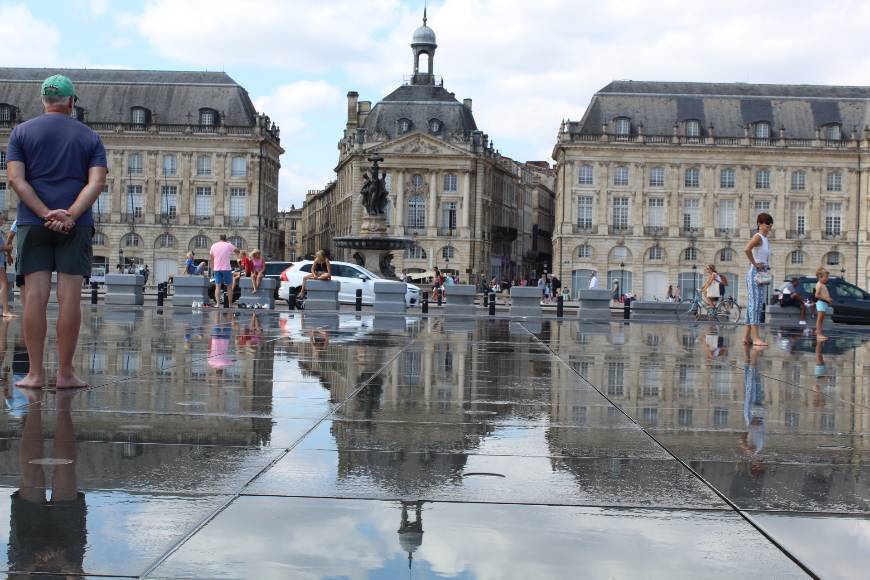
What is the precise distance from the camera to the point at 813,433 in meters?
6.58

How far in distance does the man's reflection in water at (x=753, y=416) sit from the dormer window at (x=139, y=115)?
83.1 m

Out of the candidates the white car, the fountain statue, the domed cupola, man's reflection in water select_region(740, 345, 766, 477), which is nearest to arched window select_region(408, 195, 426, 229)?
the domed cupola

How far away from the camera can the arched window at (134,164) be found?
91250 mm

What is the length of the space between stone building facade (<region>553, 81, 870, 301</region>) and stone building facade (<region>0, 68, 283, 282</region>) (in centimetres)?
2467

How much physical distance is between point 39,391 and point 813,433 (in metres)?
4.69

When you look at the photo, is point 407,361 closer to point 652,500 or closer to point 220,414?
point 220,414

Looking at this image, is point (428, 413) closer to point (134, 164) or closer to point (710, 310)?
point (710, 310)

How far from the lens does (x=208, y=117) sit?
3580 inches

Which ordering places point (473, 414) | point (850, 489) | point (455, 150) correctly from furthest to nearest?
1. point (455, 150)
2. point (473, 414)
3. point (850, 489)

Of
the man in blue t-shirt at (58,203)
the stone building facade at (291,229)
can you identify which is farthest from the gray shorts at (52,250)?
the stone building facade at (291,229)

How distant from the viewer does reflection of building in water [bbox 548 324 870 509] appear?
5172mm

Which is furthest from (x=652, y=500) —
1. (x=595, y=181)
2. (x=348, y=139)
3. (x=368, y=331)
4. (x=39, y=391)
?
(x=348, y=139)

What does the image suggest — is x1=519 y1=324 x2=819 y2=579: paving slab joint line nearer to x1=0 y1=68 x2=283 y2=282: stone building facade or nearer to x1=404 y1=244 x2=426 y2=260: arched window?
x1=0 y1=68 x2=283 y2=282: stone building facade

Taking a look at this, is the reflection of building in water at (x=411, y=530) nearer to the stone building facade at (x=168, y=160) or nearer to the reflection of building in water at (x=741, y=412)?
the reflection of building in water at (x=741, y=412)
